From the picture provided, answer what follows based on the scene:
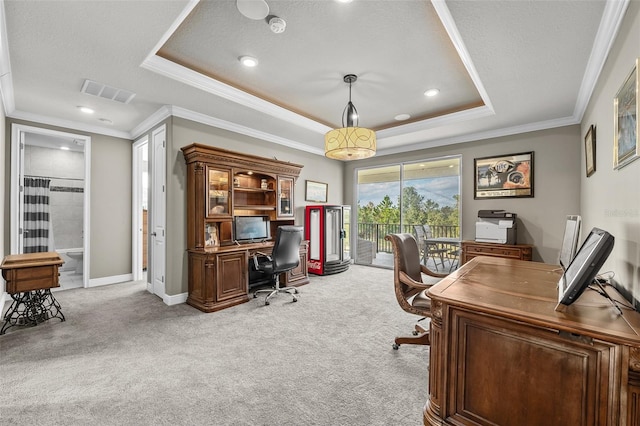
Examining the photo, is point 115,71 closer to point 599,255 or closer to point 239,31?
point 239,31

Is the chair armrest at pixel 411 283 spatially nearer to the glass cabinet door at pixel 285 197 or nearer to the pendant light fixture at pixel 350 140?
the pendant light fixture at pixel 350 140

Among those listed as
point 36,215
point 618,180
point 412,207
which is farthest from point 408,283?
point 36,215

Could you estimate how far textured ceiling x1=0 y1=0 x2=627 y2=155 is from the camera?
6.82 ft

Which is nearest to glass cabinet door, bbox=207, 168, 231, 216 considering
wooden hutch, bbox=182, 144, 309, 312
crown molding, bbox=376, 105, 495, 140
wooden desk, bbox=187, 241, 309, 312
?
wooden hutch, bbox=182, 144, 309, 312

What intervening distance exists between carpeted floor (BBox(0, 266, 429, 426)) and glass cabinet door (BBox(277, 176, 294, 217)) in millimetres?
1899

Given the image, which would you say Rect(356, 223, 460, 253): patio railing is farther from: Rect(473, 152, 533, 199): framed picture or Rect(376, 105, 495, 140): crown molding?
Rect(376, 105, 495, 140): crown molding

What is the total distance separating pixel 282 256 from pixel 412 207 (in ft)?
11.0

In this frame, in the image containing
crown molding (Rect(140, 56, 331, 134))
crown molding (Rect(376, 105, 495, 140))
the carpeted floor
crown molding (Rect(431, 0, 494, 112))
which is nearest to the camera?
the carpeted floor

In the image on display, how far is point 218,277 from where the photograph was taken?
367cm

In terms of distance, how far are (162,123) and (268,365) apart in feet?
11.7

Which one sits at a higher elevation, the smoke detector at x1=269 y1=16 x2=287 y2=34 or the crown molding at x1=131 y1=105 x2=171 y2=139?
the smoke detector at x1=269 y1=16 x2=287 y2=34

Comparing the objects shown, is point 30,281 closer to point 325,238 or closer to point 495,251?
point 325,238

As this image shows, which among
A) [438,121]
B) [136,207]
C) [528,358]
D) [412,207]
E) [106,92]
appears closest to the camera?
[528,358]

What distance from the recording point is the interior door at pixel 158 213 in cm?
397
